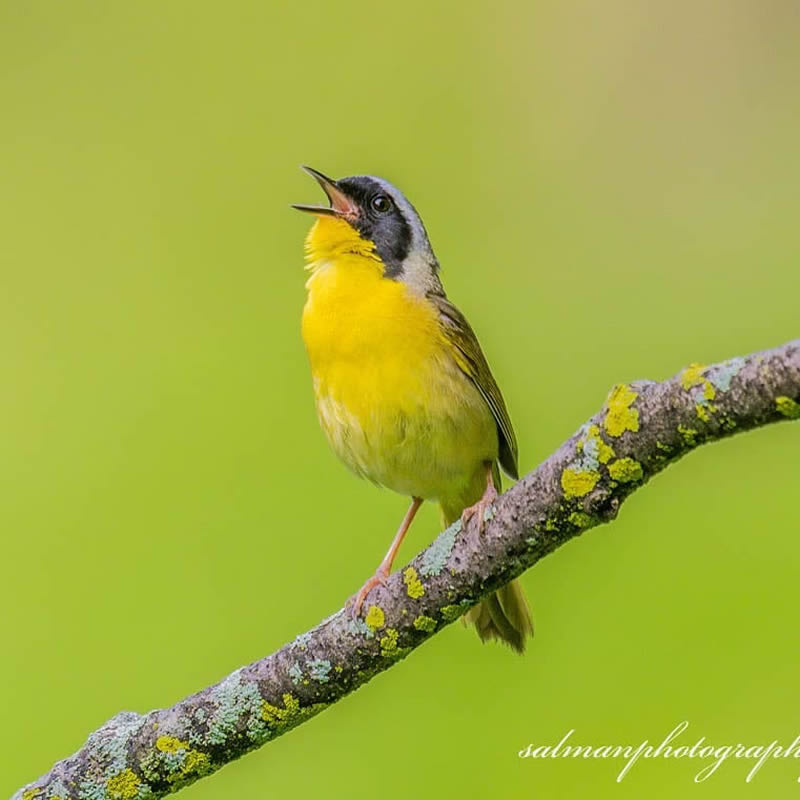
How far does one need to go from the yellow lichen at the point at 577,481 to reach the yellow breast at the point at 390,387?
4.13ft

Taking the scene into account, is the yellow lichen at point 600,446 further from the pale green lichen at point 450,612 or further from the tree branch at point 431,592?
the pale green lichen at point 450,612

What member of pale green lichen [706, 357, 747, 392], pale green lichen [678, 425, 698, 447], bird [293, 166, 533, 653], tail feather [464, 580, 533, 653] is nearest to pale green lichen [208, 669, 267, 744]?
bird [293, 166, 533, 653]

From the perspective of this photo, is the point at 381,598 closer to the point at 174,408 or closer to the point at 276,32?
the point at 174,408

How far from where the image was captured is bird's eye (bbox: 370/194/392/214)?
403 centimetres

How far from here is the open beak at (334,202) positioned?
3.95 m

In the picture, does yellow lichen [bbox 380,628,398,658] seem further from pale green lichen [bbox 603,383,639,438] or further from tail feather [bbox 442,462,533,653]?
tail feather [bbox 442,462,533,653]

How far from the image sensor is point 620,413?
7.29 ft

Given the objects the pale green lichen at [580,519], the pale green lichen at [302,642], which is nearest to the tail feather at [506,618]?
the pale green lichen at [302,642]

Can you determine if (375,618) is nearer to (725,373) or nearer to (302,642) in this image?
(302,642)

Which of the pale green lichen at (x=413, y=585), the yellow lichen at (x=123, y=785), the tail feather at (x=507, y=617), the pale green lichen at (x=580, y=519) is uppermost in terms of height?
the pale green lichen at (x=580, y=519)

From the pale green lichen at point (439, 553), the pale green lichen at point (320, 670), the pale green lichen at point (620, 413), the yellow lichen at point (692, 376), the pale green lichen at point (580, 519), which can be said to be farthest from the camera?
the pale green lichen at point (320, 670)

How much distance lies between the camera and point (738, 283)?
4668 mm

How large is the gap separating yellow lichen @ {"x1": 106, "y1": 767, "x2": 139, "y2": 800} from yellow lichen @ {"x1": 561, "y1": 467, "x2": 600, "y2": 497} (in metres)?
1.16

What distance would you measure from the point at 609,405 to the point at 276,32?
4.33 meters
